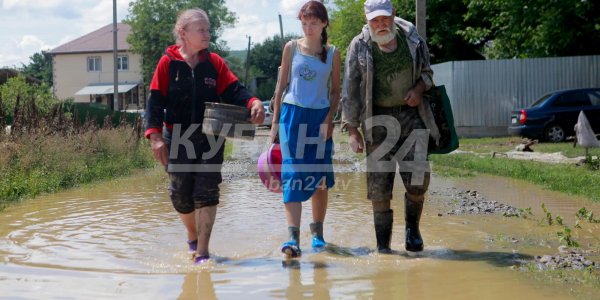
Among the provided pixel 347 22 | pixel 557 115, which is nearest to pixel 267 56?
pixel 347 22

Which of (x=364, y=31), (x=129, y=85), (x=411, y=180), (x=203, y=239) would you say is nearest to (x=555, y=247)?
(x=411, y=180)

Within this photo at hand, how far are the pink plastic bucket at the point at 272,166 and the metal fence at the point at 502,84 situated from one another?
19976 millimetres

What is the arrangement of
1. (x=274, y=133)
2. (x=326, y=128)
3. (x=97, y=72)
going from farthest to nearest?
(x=97, y=72), (x=274, y=133), (x=326, y=128)

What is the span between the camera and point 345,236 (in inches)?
263

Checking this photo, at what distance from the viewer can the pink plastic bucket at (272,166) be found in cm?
618

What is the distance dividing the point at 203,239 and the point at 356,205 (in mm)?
3399

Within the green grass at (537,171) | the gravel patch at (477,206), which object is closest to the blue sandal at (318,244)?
the gravel patch at (477,206)

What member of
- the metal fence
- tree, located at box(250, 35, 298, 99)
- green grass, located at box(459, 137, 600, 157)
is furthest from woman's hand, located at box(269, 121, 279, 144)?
tree, located at box(250, 35, 298, 99)

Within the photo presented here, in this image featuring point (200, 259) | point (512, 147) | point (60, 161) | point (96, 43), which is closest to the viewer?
point (200, 259)

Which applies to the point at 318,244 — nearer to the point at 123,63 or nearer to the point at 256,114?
the point at 256,114

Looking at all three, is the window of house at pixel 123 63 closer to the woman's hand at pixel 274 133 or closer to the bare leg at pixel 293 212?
the woman's hand at pixel 274 133

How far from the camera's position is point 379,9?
18.5 feet

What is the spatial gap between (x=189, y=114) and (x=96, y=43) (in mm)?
77909

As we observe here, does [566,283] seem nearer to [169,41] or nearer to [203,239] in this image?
[203,239]
